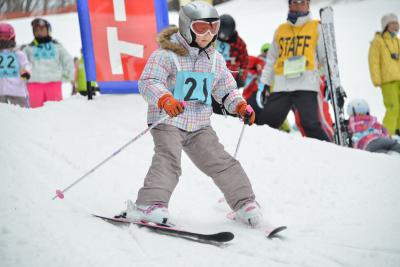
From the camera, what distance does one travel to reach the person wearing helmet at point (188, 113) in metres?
3.27

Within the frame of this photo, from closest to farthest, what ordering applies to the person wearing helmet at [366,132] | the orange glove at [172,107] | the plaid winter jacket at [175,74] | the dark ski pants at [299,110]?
the orange glove at [172,107], the plaid winter jacket at [175,74], the dark ski pants at [299,110], the person wearing helmet at [366,132]

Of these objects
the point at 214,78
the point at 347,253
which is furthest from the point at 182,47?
the point at 347,253

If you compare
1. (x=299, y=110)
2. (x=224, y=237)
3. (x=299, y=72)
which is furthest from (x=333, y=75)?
(x=224, y=237)

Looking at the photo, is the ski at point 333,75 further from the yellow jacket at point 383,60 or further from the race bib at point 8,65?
the race bib at point 8,65

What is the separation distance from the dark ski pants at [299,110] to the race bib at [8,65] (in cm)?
342

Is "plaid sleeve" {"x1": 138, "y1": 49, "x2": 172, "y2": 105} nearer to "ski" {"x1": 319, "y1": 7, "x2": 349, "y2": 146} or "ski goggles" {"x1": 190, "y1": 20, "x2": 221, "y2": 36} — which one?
"ski goggles" {"x1": 190, "y1": 20, "x2": 221, "y2": 36}

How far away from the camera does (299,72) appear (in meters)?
5.97

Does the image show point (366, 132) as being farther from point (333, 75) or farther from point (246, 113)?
point (246, 113)

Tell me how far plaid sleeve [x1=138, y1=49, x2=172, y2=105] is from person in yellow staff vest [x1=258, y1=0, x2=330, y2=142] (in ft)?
9.54

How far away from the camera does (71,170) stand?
446 centimetres

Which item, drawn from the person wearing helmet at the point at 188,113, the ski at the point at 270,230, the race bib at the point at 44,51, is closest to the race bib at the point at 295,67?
the person wearing helmet at the point at 188,113

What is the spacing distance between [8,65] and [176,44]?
4470 mm

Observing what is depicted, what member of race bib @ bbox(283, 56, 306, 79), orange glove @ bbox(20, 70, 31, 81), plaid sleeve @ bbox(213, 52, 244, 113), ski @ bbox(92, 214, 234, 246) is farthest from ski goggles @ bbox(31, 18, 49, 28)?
ski @ bbox(92, 214, 234, 246)

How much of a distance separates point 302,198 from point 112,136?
2126 mm
